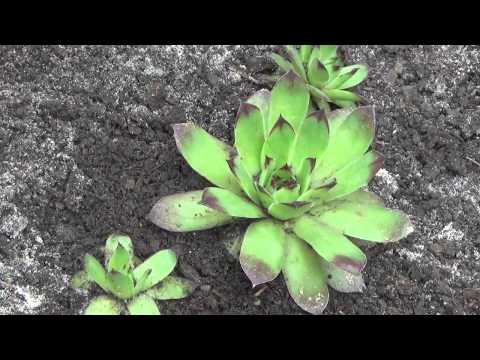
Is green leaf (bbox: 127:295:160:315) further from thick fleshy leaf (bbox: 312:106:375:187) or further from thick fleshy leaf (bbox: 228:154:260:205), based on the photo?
thick fleshy leaf (bbox: 312:106:375:187)

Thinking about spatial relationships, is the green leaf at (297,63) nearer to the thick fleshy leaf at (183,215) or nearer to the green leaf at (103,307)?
the thick fleshy leaf at (183,215)

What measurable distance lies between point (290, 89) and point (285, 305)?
0.70 metres

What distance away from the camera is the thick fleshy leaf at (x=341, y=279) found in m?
1.96

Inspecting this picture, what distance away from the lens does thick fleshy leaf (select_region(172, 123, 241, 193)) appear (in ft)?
6.72

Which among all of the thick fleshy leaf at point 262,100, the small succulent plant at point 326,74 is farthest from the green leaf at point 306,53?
the thick fleshy leaf at point 262,100

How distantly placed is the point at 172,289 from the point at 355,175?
0.67 meters

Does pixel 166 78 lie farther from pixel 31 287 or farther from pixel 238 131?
pixel 31 287

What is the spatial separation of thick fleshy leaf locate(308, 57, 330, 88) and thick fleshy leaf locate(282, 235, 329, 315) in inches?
25.5

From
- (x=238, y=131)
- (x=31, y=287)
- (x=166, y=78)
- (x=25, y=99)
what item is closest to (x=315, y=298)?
(x=238, y=131)

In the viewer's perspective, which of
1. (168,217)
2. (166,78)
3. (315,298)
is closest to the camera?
(315,298)

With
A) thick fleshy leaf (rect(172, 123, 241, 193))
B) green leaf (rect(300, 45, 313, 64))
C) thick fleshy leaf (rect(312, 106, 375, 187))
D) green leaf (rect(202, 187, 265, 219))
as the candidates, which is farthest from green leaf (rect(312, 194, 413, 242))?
green leaf (rect(300, 45, 313, 64))

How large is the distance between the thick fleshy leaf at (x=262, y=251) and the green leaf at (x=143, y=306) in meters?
0.32

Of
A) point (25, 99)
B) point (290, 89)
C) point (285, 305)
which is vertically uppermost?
point (290, 89)

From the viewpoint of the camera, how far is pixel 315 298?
188cm
